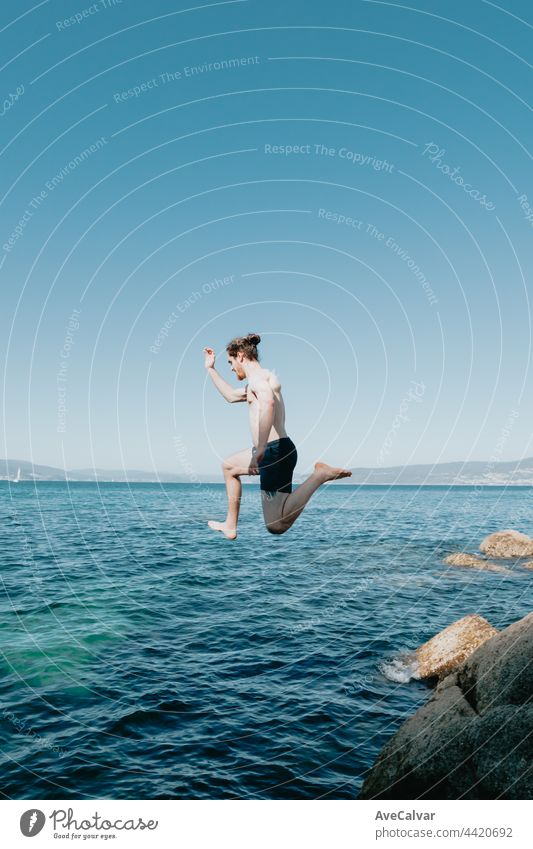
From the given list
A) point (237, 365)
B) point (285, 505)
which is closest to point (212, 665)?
point (285, 505)

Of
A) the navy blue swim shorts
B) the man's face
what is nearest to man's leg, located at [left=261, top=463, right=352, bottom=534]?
the navy blue swim shorts

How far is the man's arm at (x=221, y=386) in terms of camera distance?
7.69 metres

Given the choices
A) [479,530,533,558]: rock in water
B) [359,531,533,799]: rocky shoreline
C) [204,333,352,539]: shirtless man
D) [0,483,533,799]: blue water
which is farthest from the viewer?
[479,530,533,558]: rock in water

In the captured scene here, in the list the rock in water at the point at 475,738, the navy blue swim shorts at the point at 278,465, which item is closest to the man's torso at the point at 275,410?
the navy blue swim shorts at the point at 278,465

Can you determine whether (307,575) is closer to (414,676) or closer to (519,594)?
(519,594)

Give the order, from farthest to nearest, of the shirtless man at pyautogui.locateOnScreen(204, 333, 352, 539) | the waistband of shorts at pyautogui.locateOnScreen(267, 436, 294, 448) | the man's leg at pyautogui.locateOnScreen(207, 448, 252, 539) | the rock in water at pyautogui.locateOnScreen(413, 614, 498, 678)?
the rock in water at pyautogui.locateOnScreen(413, 614, 498, 678) → the man's leg at pyautogui.locateOnScreen(207, 448, 252, 539) → the waistband of shorts at pyautogui.locateOnScreen(267, 436, 294, 448) → the shirtless man at pyautogui.locateOnScreen(204, 333, 352, 539)

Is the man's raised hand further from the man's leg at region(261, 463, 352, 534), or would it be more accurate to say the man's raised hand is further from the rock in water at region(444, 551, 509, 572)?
the rock in water at region(444, 551, 509, 572)

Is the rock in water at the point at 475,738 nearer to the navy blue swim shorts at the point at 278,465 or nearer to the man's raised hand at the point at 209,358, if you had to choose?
the navy blue swim shorts at the point at 278,465

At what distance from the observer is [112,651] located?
25047 mm

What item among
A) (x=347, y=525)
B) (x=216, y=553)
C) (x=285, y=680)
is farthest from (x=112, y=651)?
(x=347, y=525)

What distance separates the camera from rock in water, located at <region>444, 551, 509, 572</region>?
46062 millimetres

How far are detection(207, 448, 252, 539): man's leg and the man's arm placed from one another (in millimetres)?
1181

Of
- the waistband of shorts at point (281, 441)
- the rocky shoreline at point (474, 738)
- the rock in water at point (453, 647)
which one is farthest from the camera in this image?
the rock in water at point (453, 647)
